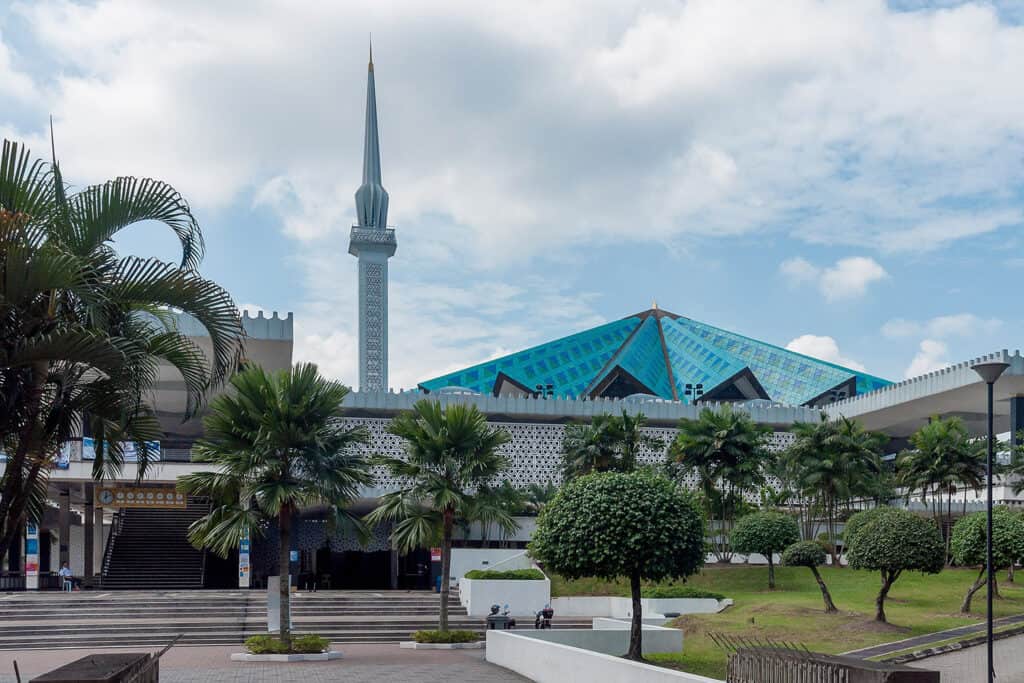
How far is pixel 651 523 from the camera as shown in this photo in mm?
17766

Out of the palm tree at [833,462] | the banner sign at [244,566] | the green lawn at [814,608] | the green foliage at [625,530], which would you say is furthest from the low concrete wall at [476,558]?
the green foliage at [625,530]

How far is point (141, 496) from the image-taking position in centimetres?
3512

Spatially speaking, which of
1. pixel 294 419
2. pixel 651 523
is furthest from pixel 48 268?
pixel 294 419

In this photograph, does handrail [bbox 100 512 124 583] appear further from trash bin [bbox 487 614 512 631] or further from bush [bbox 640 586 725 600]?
bush [bbox 640 586 725 600]

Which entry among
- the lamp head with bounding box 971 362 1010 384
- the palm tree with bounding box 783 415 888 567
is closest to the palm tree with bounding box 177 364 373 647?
the lamp head with bounding box 971 362 1010 384

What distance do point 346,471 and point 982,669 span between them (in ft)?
36.4

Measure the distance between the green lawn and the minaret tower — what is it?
28.8m

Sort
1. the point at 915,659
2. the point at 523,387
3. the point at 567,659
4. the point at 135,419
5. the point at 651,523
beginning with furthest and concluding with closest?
the point at 523,387
the point at 915,659
the point at 651,523
the point at 567,659
the point at 135,419

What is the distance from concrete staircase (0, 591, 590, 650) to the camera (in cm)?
2486

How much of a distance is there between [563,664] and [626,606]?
14.8 meters

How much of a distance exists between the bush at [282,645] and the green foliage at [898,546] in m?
10.5

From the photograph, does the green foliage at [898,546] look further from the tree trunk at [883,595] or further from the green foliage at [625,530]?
the green foliage at [625,530]

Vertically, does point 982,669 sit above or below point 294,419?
below

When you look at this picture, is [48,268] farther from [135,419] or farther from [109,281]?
[135,419]
